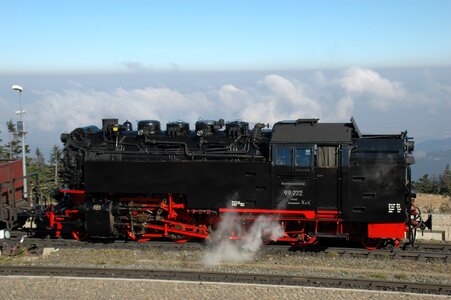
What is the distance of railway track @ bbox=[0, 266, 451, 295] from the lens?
33.3ft

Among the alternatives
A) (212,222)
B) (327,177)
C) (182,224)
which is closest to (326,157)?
(327,177)

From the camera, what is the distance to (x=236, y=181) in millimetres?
13102

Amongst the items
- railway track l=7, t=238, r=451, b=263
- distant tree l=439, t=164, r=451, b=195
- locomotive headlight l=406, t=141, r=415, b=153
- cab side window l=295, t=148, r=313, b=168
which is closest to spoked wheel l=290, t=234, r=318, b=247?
railway track l=7, t=238, r=451, b=263

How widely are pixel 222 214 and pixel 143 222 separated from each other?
7.40 feet

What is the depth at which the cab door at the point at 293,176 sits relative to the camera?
1277 centimetres

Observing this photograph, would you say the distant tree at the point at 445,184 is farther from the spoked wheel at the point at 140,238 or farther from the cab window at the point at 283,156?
the spoked wheel at the point at 140,238

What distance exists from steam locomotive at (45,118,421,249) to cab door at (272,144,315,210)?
26 millimetres

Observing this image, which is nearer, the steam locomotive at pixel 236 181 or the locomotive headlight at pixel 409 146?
the steam locomotive at pixel 236 181

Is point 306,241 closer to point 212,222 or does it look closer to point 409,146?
point 212,222

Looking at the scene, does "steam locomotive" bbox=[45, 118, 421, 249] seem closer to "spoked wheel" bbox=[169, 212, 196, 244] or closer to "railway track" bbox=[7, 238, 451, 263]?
"spoked wheel" bbox=[169, 212, 196, 244]

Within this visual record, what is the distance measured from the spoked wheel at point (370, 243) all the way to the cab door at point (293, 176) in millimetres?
1821

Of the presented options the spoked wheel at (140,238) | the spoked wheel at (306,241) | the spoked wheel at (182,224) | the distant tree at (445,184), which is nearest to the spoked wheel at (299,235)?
the spoked wheel at (306,241)

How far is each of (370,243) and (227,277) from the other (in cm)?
454

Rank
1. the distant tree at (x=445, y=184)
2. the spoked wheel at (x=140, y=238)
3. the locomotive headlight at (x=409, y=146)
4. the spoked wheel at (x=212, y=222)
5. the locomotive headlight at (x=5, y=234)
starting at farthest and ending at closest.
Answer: the distant tree at (x=445, y=184) < the spoked wheel at (x=140, y=238) < the spoked wheel at (x=212, y=222) < the locomotive headlight at (x=5, y=234) < the locomotive headlight at (x=409, y=146)
